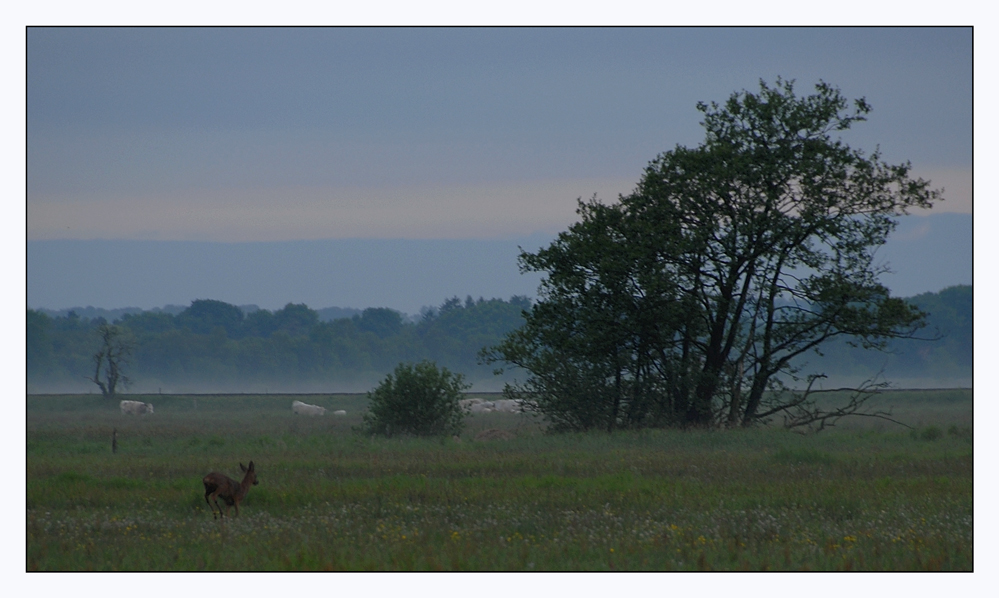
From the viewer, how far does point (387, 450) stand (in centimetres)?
2683

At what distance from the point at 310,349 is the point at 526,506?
137199 millimetres

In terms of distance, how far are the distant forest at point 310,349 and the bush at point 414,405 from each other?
86764mm

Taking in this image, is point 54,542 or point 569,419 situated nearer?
point 54,542

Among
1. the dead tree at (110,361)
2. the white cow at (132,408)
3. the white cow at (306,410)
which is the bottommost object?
the white cow at (306,410)

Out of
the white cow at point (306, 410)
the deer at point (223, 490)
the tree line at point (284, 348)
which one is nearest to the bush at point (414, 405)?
the deer at point (223, 490)

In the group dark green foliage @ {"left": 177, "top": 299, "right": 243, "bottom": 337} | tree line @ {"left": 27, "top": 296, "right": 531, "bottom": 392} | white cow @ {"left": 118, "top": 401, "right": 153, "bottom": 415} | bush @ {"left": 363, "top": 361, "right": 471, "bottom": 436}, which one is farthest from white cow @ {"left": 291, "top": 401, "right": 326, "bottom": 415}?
dark green foliage @ {"left": 177, "top": 299, "right": 243, "bottom": 337}

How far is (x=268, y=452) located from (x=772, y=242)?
58.0 feet

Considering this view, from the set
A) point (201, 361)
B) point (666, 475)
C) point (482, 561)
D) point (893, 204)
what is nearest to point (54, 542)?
point (482, 561)

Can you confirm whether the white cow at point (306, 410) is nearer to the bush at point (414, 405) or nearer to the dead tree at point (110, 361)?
the dead tree at point (110, 361)

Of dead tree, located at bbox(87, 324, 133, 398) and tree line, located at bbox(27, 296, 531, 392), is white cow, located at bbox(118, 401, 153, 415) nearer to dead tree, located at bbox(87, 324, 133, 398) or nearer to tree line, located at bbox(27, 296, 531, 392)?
dead tree, located at bbox(87, 324, 133, 398)

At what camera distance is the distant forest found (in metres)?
120

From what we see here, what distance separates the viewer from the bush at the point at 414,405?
1357 inches

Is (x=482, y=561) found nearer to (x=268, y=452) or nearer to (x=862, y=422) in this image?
(x=268, y=452)

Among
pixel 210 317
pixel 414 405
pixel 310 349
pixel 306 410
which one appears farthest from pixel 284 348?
pixel 414 405
